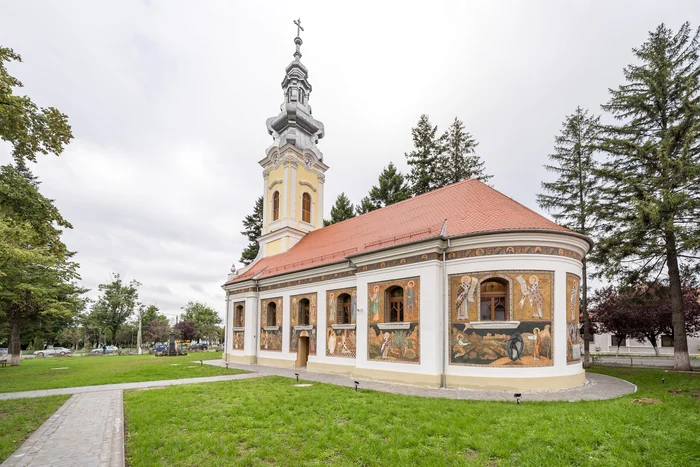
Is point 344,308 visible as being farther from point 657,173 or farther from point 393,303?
point 657,173

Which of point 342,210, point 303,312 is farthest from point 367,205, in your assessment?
point 303,312

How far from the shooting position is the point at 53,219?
9.02m

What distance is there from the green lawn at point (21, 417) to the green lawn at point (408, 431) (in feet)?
5.92

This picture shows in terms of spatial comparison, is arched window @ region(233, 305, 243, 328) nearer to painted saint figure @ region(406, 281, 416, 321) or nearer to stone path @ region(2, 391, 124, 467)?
stone path @ region(2, 391, 124, 467)

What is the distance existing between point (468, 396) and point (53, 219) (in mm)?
11718

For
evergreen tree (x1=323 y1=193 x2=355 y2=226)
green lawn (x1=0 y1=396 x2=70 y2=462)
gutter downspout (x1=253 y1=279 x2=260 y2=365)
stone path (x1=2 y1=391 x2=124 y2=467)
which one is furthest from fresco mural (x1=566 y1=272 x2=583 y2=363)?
evergreen tree (x1=323 y1=193 x2=355 y2=226)

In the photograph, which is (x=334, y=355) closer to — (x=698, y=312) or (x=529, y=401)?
(x=529, y=401)

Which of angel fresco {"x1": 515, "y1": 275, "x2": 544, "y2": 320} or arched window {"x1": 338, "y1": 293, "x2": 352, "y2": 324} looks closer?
angel fresco {"x1": 515, "y1": 275, "x2": 544, "y2": 320}

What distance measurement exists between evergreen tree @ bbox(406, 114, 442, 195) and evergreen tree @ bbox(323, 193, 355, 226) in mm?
7634

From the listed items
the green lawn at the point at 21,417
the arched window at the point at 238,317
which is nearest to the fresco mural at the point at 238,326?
the arched window at the point at 238,317

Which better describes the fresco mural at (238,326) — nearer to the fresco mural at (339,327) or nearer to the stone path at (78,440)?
the fresco mural at (339,327)

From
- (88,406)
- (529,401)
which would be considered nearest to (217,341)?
(88,406)

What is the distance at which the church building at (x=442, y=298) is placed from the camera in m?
12.3

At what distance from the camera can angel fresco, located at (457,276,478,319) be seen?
12891mm
